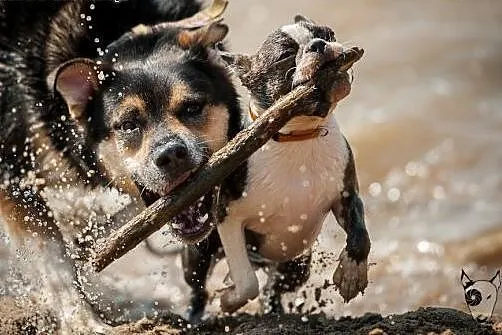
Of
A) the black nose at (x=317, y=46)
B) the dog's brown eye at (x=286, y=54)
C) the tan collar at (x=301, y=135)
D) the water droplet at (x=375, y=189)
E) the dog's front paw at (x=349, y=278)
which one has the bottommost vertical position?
the water droplet at (x=375, y=189)

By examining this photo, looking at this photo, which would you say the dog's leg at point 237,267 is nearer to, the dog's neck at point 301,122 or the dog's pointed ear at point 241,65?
the dog's neck at point 301,122

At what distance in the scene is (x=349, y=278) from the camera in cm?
459

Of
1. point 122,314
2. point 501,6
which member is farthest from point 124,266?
point 501,6

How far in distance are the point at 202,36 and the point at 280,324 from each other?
1.55 metres

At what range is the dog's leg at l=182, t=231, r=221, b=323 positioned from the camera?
5367 millimetres

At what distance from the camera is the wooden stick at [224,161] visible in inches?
170

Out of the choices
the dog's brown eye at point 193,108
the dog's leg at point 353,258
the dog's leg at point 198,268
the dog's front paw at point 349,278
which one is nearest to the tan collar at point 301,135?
the dog's leg at point 353,258

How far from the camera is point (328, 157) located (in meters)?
4.73

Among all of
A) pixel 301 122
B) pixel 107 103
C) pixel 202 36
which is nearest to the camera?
pixel 301 122

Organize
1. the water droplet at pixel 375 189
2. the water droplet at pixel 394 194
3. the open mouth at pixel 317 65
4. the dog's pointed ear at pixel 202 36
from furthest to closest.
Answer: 1. the water droplet at pixel 375 189
2. the water droplet at pixel 394 194
3. the dog's pointed ear at pixel 202 36
4. the open mouth at pixel 317 65

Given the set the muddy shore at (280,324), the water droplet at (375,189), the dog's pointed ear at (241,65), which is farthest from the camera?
the water droplet at (375,189)

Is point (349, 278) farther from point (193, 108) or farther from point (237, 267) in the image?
point (193, 108)

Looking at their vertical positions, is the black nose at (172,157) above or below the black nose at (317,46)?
below

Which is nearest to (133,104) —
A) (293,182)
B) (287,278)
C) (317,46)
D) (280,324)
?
(293,182)
